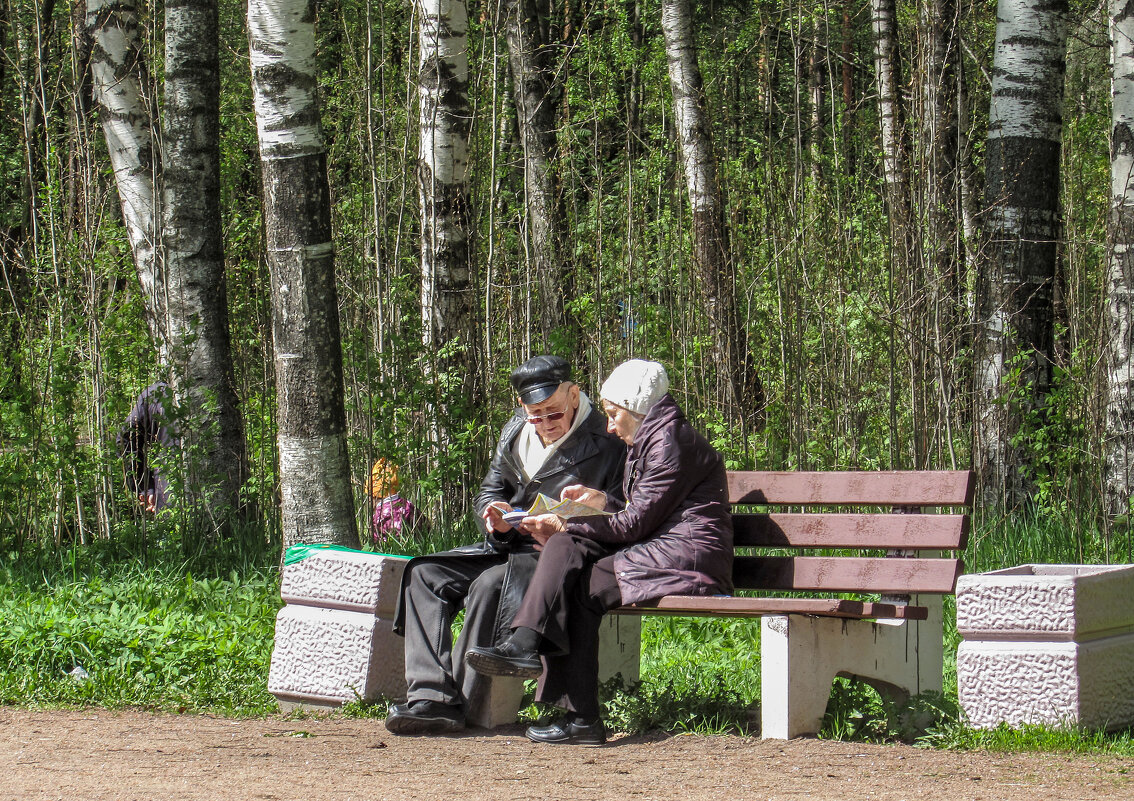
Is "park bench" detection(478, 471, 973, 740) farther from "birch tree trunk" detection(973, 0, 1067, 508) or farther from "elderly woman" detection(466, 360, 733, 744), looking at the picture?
"birch tree trunk" detection(973, 0, 1067, 508)

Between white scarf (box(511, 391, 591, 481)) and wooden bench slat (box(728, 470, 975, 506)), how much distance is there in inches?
24.7

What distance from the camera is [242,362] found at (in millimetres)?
9250

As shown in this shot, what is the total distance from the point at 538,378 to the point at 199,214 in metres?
4.66

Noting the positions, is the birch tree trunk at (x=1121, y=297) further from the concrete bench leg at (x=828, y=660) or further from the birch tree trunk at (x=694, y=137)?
the concrete bench leg at (x=828, y=660)

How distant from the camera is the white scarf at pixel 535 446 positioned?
5.05 metres

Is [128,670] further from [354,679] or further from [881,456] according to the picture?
[881,456]

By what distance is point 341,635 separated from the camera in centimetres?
499

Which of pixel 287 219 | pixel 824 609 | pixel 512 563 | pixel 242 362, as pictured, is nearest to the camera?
pixel 824 609

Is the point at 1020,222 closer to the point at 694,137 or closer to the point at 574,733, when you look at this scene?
the point at 694,137

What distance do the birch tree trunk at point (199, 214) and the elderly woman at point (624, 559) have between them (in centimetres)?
446

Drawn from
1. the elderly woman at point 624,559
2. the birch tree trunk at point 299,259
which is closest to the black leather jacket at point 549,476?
the elderly woman at point 624,559

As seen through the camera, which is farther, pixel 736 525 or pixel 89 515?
pixel 89 515

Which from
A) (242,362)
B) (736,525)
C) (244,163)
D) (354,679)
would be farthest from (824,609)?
(244,163)

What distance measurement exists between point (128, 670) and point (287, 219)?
2066mm
